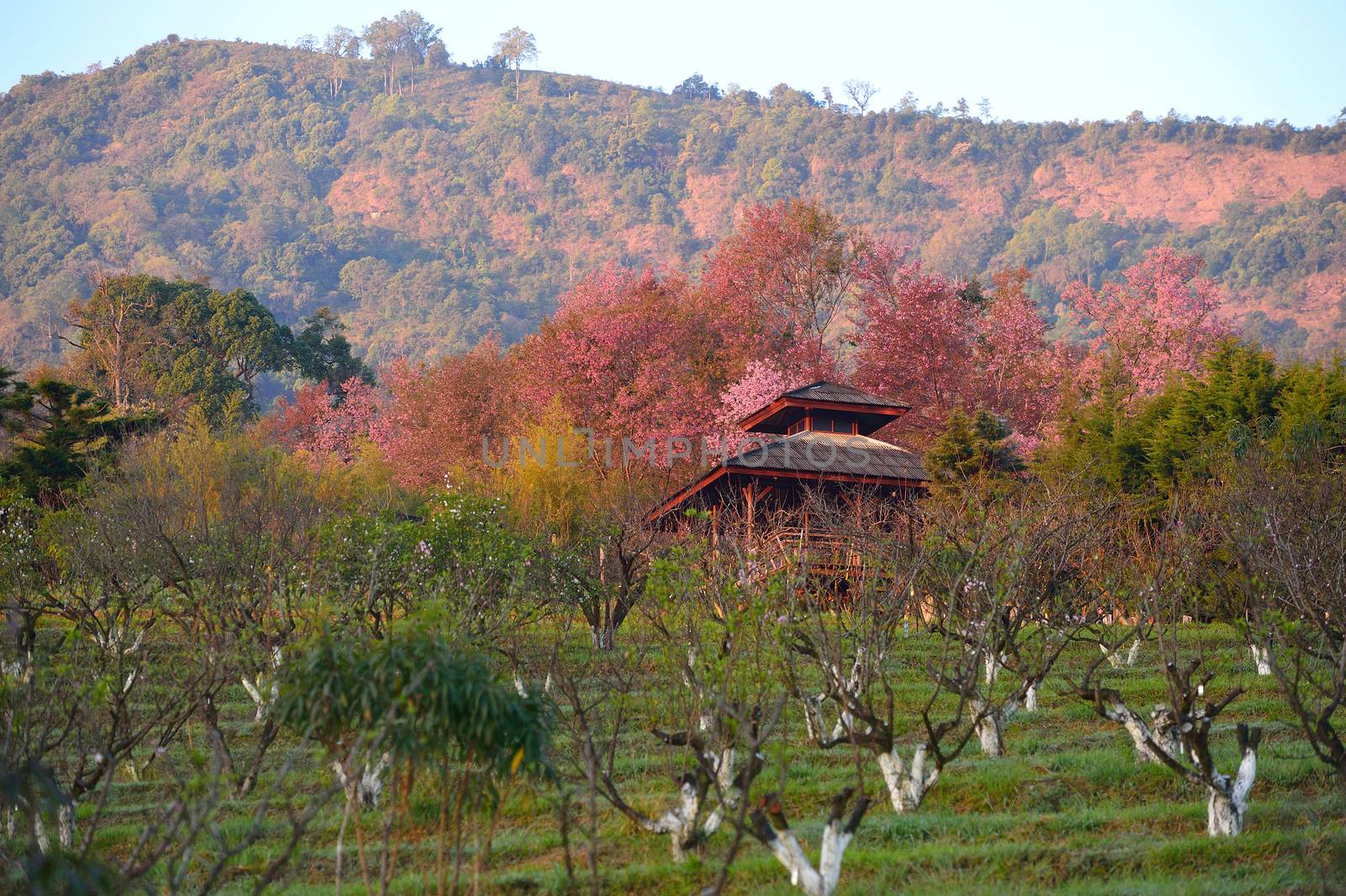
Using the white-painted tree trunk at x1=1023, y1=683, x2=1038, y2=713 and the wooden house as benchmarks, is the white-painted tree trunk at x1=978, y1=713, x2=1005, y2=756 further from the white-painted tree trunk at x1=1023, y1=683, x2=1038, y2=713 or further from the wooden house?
the wooden house

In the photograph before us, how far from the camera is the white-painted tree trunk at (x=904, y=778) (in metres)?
9.71

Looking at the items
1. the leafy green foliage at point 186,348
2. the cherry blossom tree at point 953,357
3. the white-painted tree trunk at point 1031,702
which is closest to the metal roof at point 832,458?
the white-painted tree trunk at point 1031,702

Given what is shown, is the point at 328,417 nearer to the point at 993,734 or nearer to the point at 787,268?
the point at 787,268

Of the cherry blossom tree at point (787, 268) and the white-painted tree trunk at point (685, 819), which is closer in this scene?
the white-painted tree trunk at point (685, 819)

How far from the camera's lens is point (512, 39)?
16312 cm

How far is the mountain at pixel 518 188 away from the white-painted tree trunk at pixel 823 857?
75387mm

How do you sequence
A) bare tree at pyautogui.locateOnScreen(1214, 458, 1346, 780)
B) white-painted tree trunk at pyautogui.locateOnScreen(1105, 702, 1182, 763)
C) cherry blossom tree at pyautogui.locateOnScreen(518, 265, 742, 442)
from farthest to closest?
cherry blossom tree at pyautogui.locateOnScreen(518, 265, 742, 442) → white-painted tree trunk at pyautogui.locateOnScreen(1105, 702, 1182, 763) → bare tree at pyautogui.locateOnScreen(1214, 458, 1346, 780)

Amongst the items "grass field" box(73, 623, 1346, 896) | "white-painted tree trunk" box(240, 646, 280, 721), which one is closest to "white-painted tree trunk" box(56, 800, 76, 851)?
"grass field" box(73, 623, 1346, 896)

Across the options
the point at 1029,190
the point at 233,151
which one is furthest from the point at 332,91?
the point at 1029,190

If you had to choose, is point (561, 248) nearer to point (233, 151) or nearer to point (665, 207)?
point (665, 207)

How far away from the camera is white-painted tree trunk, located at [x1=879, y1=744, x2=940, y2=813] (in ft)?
31.9

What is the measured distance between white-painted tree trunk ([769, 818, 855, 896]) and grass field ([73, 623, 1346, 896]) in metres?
0.41

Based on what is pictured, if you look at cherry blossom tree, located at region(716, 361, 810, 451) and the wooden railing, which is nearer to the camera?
the wooden railing

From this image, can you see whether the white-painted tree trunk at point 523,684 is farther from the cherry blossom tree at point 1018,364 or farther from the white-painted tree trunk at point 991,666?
the cherry blossom tree at point 1018,364
